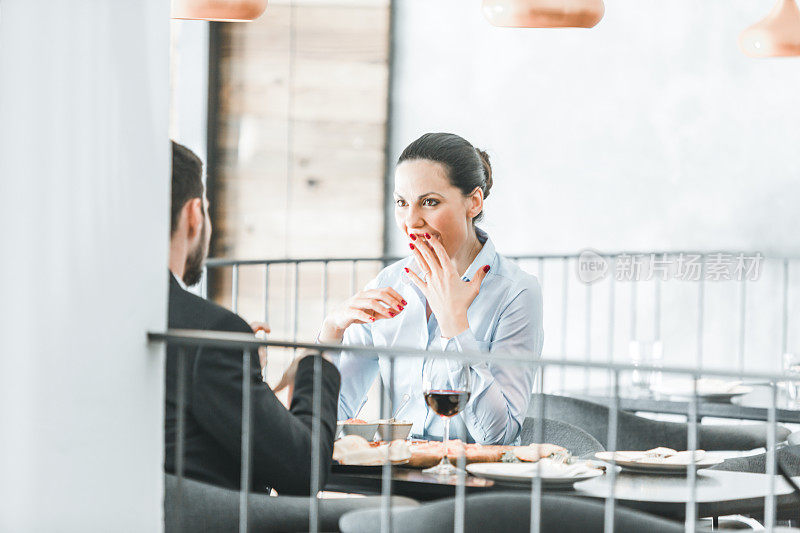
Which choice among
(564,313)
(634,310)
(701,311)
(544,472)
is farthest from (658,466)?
(564,313)

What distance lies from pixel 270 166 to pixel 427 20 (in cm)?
116

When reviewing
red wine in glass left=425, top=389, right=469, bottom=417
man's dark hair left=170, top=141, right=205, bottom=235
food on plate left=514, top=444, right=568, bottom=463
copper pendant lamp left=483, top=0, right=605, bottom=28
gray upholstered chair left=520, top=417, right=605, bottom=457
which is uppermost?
copper pendant lamp left=483, top=0, right=605, bottom=28

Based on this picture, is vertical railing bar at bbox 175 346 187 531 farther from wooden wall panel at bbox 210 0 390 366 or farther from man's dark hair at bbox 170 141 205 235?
wooden wall panel at bbox 210 0 390 366

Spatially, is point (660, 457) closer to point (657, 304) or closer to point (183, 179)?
point (183, 179)

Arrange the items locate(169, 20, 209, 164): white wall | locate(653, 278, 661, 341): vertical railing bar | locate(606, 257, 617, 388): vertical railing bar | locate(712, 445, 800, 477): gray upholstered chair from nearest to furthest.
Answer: locate(712, 445, 800, 477): gray upholstered chair → locate(653, 278, 661, 341): vertical railing bar → locate(606, 257, 617, 388): vertical railing bar → locate(169, 20, 209, 164): white wall

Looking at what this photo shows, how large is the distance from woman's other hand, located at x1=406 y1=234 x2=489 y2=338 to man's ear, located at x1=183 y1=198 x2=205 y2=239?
65 cm

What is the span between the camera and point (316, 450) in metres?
1.84

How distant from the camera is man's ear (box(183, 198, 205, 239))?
218 cm

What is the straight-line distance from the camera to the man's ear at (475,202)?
2932mm

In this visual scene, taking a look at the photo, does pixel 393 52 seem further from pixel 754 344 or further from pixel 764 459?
pixel 764 459

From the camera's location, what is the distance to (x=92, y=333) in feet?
6.15

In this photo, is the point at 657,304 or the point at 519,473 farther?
the point at 657,304

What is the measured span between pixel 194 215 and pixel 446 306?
69cm

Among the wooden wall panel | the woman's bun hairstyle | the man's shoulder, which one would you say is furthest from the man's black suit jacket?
A: the wooden wall panel
